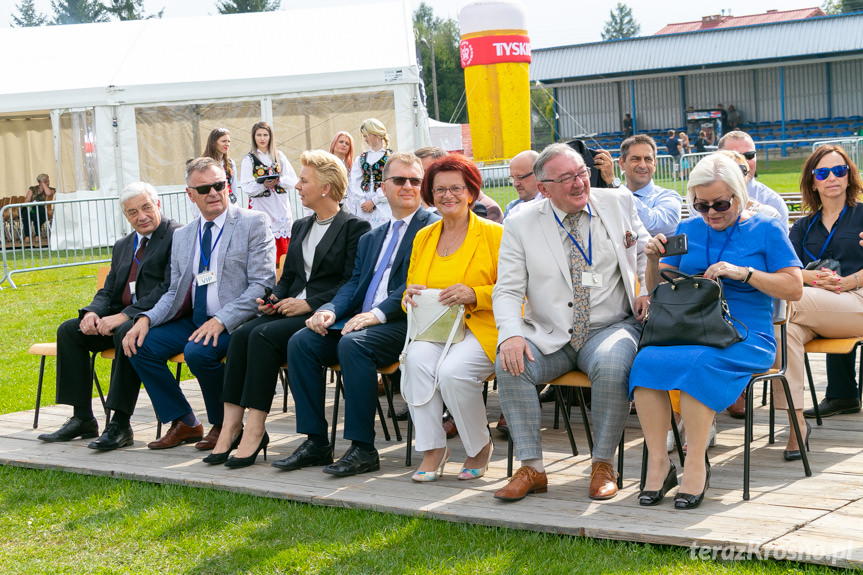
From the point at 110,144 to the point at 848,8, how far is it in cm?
7444

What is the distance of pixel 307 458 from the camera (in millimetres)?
5082

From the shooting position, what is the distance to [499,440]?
5457 mm

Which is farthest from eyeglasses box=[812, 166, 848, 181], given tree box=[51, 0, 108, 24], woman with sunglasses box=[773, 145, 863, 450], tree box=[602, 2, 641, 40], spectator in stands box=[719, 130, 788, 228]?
tree box=[602, 2, 641, 40]

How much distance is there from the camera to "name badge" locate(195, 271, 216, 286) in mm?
5703

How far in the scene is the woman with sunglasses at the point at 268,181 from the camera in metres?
9.70

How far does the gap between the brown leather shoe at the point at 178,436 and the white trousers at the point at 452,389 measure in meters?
1.70

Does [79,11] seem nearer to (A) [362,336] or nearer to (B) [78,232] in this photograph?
(B) [78,232]

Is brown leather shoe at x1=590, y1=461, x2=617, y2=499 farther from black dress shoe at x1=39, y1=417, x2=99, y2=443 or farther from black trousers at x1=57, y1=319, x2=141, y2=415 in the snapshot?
black dress shoe at x1=39, y1=417, x2=99, y2=443

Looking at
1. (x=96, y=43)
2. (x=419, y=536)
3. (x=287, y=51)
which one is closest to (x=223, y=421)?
(x=419, y=536)

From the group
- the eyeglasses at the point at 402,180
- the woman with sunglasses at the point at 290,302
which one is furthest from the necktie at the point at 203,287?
the eyeglasses at the point at 402,180

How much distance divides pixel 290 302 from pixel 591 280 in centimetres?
180

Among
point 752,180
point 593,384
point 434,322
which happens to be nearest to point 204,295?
point 434,322

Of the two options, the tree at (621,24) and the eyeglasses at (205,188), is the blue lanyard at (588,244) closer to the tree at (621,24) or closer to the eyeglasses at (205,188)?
the eyeglasses at (205,188)

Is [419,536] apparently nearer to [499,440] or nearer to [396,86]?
[499,440]
